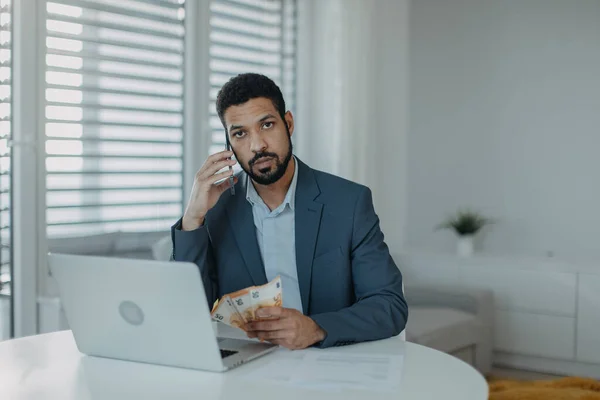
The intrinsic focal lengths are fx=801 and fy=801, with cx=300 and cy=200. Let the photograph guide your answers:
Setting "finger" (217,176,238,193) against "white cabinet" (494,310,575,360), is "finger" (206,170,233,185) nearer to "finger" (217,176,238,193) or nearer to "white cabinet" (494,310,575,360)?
"finger" (217,176,238,193)

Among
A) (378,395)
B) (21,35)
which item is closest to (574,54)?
(21,35)

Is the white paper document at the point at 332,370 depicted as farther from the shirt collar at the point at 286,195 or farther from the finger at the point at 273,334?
the shirt collar at the point at 286,195

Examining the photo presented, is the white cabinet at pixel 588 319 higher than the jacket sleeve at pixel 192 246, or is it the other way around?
the jacket sleeve at pixel 192 246

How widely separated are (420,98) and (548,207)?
1.23 m

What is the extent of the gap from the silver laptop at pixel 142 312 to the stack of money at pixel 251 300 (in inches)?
3.3

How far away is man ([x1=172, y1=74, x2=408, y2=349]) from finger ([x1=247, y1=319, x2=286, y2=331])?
1.13 ft

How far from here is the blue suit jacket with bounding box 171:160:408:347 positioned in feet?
6.86

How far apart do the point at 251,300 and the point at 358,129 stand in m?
3.01

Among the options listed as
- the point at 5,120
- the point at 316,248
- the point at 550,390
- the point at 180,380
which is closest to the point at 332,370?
the point at 180,380

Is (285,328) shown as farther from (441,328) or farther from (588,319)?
(588,319)

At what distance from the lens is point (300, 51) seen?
473 cm

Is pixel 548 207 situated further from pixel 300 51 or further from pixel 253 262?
pixel 253 262

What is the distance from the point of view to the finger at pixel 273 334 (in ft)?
5.61

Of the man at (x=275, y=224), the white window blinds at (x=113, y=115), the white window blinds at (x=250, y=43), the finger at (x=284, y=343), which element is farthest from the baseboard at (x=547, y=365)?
the finger at (x=284, y=343)
